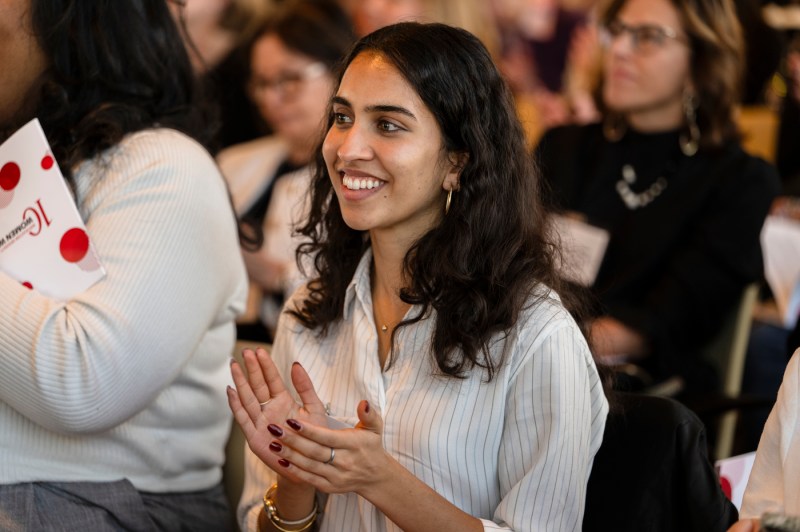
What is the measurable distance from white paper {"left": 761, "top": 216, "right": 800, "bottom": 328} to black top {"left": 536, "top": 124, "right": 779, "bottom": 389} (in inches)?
15.9

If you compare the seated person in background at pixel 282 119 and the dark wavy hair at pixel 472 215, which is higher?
the dark wavy hair at pixel 472 215

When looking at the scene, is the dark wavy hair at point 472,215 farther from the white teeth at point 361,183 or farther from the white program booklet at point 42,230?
the white program booklet at point 42,230

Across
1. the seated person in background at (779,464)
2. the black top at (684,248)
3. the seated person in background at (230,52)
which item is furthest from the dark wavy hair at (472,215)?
the seated person in background at (230,52)

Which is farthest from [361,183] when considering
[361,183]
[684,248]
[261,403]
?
[684,248]

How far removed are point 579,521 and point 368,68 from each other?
0.75 m

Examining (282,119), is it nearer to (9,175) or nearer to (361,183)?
(9,175)

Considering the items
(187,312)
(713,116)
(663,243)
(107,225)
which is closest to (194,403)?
(187,312)

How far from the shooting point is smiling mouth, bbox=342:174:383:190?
5.22 ft

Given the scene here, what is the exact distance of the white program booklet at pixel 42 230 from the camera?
66.7 inches

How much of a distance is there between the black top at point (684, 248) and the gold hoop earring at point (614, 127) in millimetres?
139

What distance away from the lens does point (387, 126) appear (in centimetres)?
157

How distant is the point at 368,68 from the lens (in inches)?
62.5

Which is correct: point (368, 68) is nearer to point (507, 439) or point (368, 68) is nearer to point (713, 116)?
point (507, 439)

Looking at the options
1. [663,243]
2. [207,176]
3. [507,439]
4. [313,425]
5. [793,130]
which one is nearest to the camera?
[313,425]
